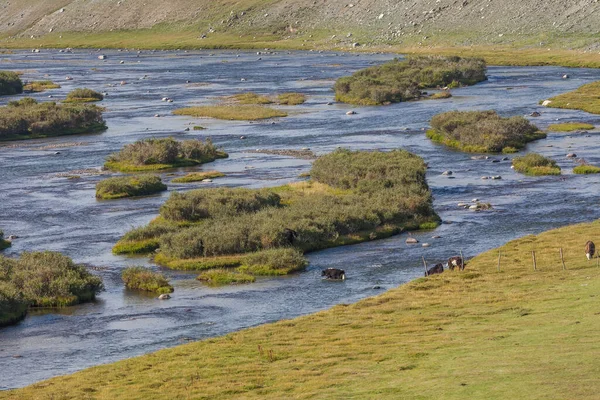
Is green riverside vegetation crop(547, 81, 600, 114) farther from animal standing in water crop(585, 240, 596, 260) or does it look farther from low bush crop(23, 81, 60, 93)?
low bush crop(23, 81, 60, 93)

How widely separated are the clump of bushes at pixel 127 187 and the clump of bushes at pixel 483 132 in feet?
79.6

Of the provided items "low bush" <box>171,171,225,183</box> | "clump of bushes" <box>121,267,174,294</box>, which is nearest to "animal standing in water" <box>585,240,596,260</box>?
"clump of bushes" <box>121,267,174,294</box>

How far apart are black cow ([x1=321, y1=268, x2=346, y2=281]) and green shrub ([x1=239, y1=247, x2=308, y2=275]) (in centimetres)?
223

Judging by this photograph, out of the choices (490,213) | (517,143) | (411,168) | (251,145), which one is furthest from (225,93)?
(490,213)

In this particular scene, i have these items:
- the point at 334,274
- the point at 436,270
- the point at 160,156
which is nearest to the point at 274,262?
the point at 334,274

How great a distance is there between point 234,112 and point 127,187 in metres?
39.9

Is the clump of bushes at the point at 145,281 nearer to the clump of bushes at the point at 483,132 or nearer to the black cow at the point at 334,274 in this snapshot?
the black cow at the point at 334,274

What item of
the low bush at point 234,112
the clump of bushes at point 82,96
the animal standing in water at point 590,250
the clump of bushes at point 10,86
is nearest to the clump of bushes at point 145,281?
the animal standing in water at point 590,250

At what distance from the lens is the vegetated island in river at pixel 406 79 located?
4296 inches

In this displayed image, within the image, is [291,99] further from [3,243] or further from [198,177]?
[3,243]

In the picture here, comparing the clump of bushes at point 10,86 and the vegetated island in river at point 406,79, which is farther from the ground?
the clump of bushes at point 10,86

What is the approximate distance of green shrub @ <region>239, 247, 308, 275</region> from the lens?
149ft

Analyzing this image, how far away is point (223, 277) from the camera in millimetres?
44688

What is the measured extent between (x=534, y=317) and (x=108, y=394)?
12370 millimetres
